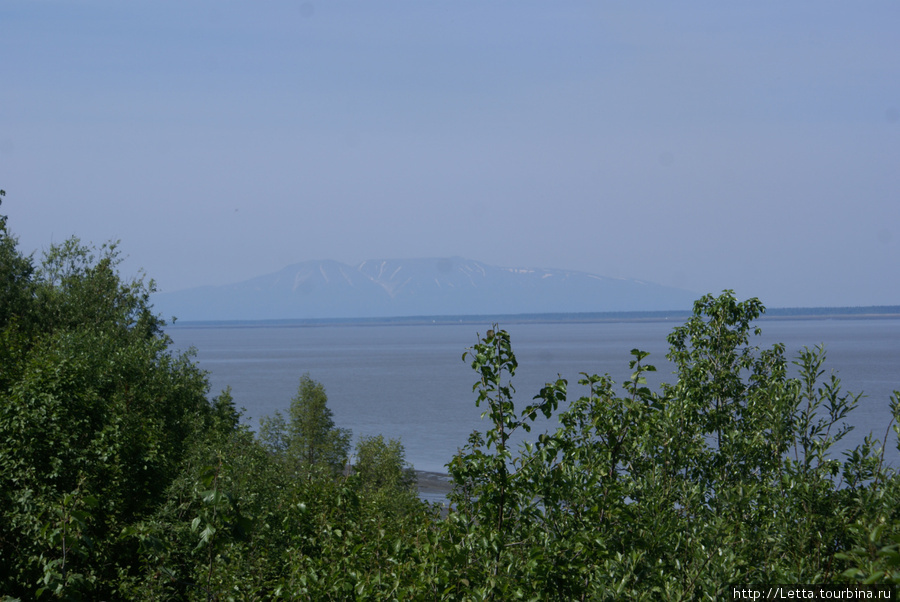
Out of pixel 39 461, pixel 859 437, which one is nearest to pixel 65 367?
pixel 39 461

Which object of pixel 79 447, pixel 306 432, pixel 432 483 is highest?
pixel 79 447

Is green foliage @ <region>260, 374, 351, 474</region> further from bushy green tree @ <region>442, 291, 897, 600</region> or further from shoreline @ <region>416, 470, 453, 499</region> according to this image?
bushy green tree @ <region>442, 291, 897, 600</region>

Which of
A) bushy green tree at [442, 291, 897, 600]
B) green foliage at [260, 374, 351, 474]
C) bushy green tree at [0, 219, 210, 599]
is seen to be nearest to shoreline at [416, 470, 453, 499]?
green foliage at [260, 374, 351, 474]

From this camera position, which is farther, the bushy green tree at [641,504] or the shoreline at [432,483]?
the shoreline at [432,483]

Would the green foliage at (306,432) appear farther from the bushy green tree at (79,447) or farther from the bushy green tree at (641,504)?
the bushy green tree at (641,504)

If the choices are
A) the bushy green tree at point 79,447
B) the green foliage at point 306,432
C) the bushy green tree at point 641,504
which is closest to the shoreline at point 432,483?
the green foliage at point 306,432

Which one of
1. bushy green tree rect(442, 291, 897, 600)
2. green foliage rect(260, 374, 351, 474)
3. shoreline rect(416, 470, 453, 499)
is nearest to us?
bushy green tree rect(442, 291, 897, 600)

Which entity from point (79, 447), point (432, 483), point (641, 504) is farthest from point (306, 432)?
point (641, 504)

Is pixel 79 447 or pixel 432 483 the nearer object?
pixel 79 447

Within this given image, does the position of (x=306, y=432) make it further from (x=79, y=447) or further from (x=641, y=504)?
(x=641, y=504)

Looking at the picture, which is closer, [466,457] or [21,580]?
[466,457]

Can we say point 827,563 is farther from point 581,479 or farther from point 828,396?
point 581,479

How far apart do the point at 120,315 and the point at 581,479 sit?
3123cm

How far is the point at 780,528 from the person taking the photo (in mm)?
7977
